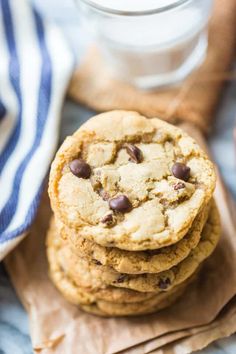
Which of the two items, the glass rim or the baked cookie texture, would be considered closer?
the baked cookie texture

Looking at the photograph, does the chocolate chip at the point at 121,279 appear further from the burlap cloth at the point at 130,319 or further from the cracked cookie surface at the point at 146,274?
the burlap cloth at the point at 130,319

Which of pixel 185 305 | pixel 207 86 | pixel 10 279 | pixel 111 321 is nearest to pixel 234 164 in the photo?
pixel 207 86

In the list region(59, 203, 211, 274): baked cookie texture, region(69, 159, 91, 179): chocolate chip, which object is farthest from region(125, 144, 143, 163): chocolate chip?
region(59, 203, 211, 274): baked cookie texture

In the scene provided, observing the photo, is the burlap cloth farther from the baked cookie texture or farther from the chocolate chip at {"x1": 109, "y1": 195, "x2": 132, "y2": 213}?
the chocolate chip at {"x1": 109, "y1": 195, "x2": 132, "y2": 213}

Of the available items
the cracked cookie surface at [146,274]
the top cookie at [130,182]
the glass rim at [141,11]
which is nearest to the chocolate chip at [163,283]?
the cracked cookie surface at [146,274]

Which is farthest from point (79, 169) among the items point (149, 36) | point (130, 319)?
point (149, 36)

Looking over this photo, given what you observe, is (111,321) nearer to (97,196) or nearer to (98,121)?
(97,196)

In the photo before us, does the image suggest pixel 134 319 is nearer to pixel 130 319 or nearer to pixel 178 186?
pixel 130 319
